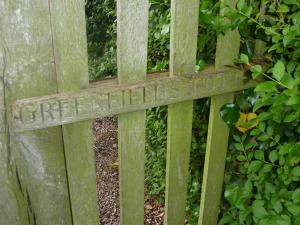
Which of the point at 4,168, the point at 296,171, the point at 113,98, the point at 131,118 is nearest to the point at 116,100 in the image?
the point at 113,98

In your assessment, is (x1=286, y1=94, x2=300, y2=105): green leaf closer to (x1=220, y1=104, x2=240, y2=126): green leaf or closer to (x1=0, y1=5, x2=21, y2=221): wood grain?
(x1=220, y1=104, x2=240, y2=126): green leaf

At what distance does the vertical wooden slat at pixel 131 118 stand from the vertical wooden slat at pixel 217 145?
337 millimetres

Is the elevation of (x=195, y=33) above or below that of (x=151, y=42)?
above

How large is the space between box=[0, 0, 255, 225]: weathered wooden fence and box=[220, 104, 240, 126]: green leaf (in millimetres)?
55

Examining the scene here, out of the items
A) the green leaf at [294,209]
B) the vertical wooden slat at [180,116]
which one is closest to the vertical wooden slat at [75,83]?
the vertical wooden slat at [180,116]

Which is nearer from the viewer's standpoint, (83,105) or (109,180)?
(83,105)

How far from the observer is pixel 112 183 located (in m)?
2.81

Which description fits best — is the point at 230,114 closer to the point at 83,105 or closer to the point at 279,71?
the point at 279,71

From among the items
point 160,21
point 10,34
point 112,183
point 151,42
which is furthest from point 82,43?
point 112,183

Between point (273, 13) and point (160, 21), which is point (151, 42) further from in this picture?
point (273, 13)

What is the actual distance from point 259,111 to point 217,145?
23 cm

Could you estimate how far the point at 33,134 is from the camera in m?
1.32

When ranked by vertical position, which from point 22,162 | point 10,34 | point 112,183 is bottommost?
point 112,183

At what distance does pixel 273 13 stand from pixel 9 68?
3.09ft
